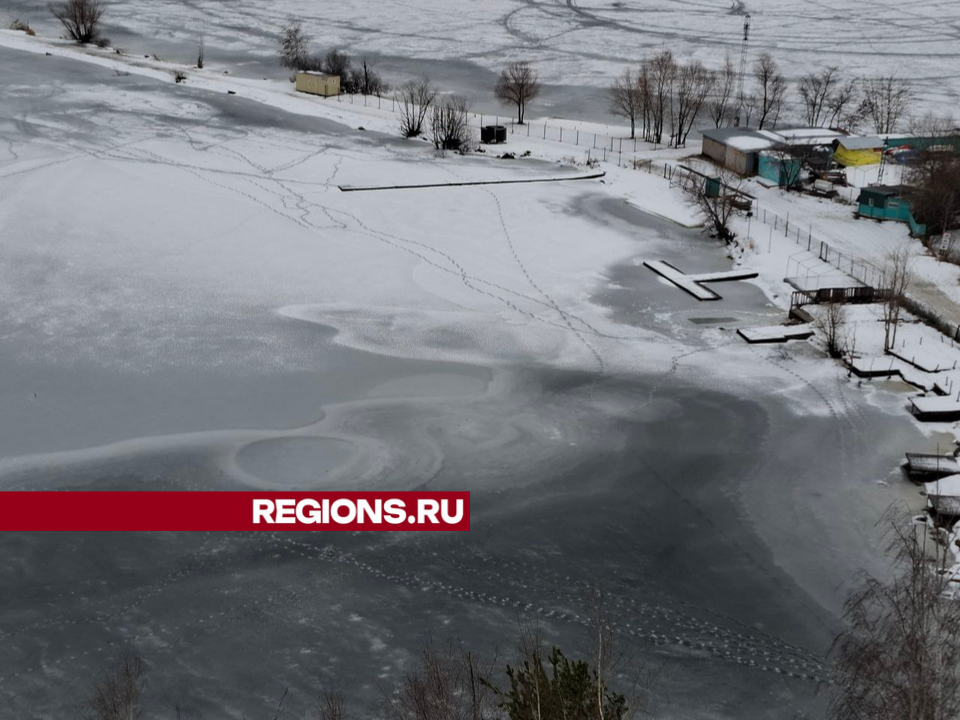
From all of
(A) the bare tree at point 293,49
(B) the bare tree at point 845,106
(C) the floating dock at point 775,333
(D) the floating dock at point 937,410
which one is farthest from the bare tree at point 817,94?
(D) the floating dock at point 937,410

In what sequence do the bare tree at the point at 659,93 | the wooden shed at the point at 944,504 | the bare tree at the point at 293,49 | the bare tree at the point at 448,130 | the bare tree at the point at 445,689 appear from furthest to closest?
the bare tree at the point at 293,49, the bare tree at the point at 659,93, the bare tree at the point at 448,130, the wooden shed at the point at 944,504, the bare tree at the point at 445,689

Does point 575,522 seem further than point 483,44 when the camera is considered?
No

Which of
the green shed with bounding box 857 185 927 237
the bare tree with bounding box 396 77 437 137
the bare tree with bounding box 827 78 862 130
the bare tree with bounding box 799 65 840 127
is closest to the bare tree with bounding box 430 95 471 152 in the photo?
the bare tree with bounding box 396 77 437 137

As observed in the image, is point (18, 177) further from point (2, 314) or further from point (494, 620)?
point (494, 620)

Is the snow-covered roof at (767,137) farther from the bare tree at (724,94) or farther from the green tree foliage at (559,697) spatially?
the green tree foliage at (559,697)

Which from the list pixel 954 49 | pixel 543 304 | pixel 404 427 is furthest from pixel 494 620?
pixel 954 49

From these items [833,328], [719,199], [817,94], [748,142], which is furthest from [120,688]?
[817,94]

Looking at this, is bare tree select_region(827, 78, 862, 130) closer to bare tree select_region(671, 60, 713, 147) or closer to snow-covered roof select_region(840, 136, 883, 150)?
bare tree select_region(671, 60, 713, 147)
